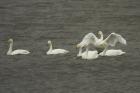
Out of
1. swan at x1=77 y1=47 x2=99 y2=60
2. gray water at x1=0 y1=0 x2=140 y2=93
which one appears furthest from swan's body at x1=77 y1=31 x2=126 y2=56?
gray water at x1=0 y1=0 x2=140 y2=93

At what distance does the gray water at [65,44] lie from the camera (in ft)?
68.0

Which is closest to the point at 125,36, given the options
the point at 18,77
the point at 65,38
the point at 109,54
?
the point at 65,38

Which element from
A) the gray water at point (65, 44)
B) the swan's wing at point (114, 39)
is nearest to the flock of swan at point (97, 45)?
the swan's wing at point (114, 39)

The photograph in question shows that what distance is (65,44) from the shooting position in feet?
83.0

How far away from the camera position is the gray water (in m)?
20.7

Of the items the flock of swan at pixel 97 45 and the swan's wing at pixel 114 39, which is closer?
the flock of swan at pixel 97 45

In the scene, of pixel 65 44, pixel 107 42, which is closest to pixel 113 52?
pixel 107 42

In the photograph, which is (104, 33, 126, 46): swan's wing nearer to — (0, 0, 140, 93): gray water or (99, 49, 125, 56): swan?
(99, 49, 125, 56): swan

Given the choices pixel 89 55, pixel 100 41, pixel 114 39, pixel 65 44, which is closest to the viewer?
pixel 89 55

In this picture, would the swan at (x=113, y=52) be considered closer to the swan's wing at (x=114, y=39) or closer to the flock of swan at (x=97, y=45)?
the flock of swan at (x=97, y=45)

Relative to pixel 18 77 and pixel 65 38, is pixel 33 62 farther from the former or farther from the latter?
pixel 65 38

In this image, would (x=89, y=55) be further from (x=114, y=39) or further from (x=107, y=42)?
(x=114, y=39)

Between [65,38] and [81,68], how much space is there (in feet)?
14.3

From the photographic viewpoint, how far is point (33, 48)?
978 inches
